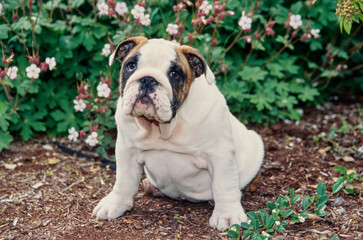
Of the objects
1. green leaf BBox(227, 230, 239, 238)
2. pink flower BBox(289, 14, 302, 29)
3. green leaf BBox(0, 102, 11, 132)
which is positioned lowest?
green leaf BBox(0, 102, 11, 132)

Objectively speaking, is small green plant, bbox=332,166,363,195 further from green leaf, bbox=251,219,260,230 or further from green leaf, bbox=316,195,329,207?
green leaf, bbox=251,219,260,230

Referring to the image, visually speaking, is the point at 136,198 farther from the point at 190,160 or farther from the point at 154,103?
the point at 154,103

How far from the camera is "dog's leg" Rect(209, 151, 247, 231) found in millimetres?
3381

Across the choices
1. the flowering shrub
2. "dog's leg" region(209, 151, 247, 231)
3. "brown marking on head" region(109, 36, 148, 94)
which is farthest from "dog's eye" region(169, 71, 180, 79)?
the flowering shrub

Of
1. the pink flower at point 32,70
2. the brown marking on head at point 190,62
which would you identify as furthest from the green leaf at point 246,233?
the pink flower at point 32,70

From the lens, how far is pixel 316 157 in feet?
15.8

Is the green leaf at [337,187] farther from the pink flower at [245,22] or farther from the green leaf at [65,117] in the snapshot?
the green leaf at [65,117]

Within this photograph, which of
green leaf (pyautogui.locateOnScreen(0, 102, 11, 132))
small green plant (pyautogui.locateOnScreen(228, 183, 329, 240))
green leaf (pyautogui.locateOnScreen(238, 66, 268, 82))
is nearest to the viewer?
small green plant (pyautogui.locateOnScreen(228, 183, 329, 240))

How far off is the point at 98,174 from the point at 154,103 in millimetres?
1745

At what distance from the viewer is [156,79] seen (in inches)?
118

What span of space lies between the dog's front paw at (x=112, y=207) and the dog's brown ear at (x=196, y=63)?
1.09 metres

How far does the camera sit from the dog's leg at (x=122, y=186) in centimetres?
357

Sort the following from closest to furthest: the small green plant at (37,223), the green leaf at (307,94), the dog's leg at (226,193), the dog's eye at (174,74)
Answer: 1. the dog's eye at (174,74)
2. the dog's leg at (226,193)
3. the small green plant at (37,223)
4. the green leaf at (307,94)

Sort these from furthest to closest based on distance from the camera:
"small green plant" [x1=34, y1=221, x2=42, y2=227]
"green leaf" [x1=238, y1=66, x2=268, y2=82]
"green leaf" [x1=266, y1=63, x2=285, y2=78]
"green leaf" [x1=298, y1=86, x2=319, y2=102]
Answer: "green leaf" [x1=298, y1=86, x2=319, y2=102]
"green leaf" [x1=266, y1=63, x2=285, y2=78]
"green leaf" [x1=238, y1=66, x2=268, y2=82]
"small green plant" [x1=34, y1=221, x2=42, y2=227]
